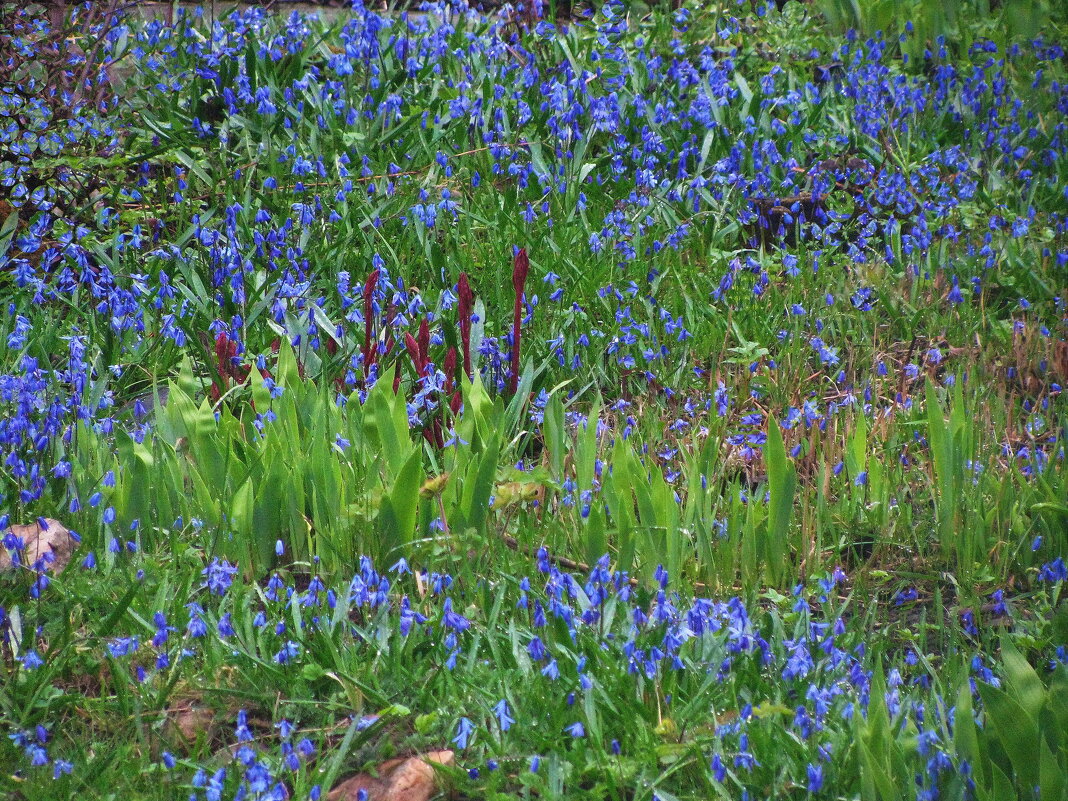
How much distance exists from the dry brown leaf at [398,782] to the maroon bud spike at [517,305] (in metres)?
1.48

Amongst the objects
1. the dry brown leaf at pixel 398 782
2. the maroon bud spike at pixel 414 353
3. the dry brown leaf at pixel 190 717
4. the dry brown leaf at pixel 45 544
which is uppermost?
the maroon bud spike at pixel 414 353

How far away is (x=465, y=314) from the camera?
10.9ft

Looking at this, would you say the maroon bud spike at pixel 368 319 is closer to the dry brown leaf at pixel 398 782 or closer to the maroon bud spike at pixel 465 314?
the maroon bud spike at pixel 465 314

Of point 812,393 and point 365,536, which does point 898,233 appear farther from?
point 365,536

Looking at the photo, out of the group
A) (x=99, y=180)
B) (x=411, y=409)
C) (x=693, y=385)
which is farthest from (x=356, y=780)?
(x=99, y=180)

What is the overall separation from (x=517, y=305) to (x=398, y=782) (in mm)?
1580

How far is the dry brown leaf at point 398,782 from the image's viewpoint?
2.13 meters

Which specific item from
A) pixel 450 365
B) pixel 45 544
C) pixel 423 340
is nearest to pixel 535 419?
pixel 450 365

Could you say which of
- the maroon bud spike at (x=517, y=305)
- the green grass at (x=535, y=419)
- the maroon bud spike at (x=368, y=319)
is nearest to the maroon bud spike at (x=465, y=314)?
the green grass at (x=535, y=419)

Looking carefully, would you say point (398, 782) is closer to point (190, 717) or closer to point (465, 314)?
point (190, 717)

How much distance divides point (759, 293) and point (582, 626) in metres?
2.27

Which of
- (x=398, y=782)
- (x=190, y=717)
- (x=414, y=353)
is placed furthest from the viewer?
(x=414, y=353)

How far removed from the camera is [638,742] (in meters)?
2.14

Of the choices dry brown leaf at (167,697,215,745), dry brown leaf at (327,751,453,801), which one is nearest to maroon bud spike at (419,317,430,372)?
dry brown leaf at (167,697,215,745)
